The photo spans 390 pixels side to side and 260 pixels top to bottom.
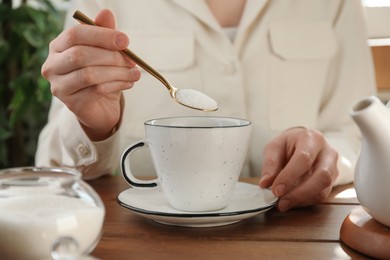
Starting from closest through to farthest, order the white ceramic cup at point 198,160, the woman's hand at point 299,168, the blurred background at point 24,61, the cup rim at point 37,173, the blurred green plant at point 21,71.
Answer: the cup rim at point 37,173 < the white ceramic cup at point 198,160 < the woman's hand at point 299,168 < the blurred background at point 24,61 < the blurred green plant at point 21,71

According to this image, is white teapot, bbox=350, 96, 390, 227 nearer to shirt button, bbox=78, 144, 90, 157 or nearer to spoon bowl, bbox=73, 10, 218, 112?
spoon bowl, bbox=73, 10, 218, 112

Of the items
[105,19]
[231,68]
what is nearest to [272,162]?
[105,19]

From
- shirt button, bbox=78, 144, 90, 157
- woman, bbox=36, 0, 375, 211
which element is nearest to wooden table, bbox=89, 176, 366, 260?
shirt button, bbox=78, 144, 90, 157

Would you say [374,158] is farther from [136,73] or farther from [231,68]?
[231,68]

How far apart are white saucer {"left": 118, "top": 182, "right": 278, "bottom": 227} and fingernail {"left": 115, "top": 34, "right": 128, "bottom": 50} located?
0.19 m

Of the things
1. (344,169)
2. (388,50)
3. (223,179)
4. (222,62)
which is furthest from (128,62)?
(388,50)

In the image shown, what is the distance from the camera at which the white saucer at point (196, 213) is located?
0.71m

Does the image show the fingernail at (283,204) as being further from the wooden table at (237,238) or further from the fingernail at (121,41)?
the fingernail at (121,41)

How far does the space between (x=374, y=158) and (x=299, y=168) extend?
0.60 ft

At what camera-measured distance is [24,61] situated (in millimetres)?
2035

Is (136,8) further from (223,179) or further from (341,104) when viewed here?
(223,179)

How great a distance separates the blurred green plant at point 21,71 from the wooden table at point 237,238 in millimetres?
1223

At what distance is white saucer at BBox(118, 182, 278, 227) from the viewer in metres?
0.71

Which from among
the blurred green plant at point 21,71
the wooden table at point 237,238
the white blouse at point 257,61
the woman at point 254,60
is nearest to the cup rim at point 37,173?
the wooden table at point 237,238
